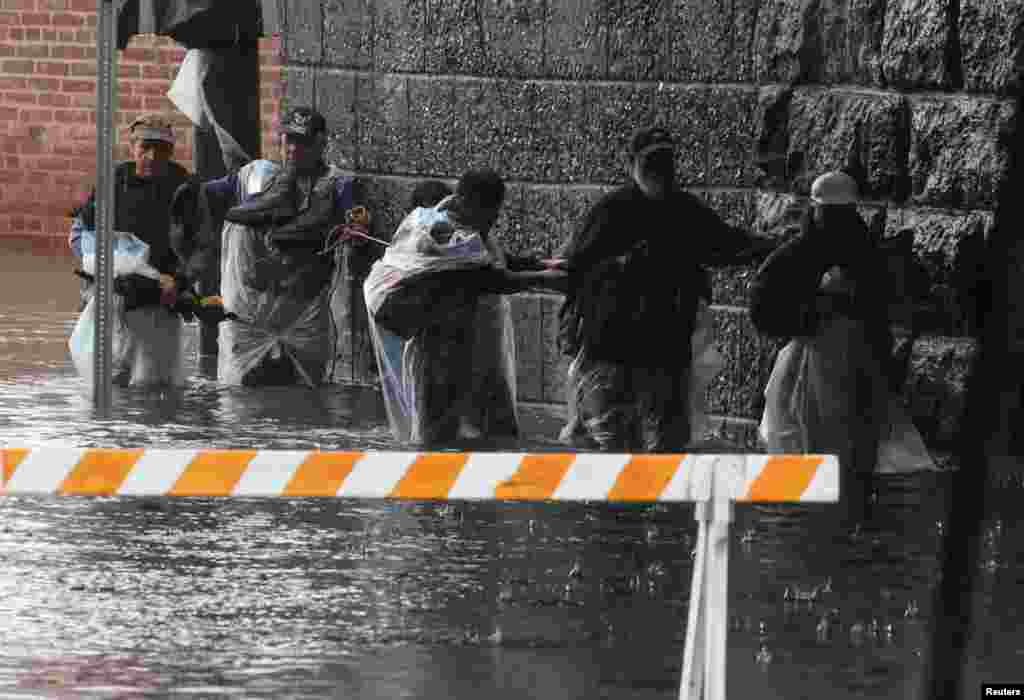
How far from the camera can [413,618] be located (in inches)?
321

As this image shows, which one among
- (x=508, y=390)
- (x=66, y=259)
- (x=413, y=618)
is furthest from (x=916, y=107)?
(x=66, y=259)

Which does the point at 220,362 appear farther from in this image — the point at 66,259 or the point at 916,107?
the point at 66,259

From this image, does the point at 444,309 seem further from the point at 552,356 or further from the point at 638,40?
the point at 638,40

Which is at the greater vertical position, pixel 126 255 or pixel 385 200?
pixel 385 200

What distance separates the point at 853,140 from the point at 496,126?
255 centimetres

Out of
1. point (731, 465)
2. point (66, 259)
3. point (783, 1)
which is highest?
point (783, 1)

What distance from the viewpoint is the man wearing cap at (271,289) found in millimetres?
14922

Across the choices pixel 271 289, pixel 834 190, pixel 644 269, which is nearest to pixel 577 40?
pixel 644 269

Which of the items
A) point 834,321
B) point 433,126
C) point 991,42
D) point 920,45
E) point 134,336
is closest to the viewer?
point 834,321

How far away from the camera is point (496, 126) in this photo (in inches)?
553

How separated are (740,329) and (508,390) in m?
1.16

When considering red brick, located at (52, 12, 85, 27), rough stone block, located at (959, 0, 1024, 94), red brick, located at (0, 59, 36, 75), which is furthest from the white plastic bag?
red brick, located at (0, 59, 36, 75)

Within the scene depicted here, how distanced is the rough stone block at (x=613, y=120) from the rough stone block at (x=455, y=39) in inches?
31.5

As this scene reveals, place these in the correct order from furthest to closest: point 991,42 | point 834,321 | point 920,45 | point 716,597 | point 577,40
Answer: point 577,40
point 920,45
point 991,42
point 834,321
point 716,597
